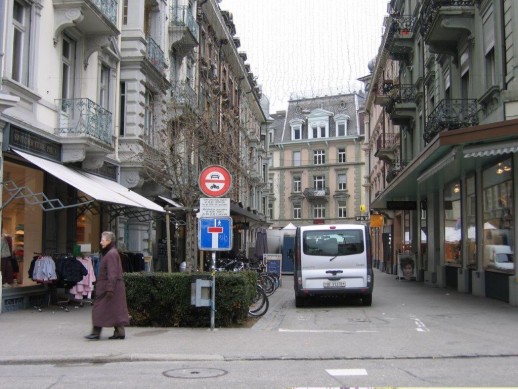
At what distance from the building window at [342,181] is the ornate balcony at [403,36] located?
140ft

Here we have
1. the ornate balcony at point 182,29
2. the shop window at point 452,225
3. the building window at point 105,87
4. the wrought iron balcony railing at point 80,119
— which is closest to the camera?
the wrought iron balcony railing at point 80,119

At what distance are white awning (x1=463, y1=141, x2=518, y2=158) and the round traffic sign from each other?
575cm

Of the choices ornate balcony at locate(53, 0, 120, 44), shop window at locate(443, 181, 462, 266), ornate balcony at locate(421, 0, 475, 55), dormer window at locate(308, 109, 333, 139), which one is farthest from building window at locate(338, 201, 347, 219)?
ornate balcony at locate(53, 0, 120, 44)

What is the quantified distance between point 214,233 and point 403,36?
21148 millimetres

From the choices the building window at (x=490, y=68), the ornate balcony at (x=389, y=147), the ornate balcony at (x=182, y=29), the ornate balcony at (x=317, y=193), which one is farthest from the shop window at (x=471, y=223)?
the ornate balcony at (x=317, y=193)

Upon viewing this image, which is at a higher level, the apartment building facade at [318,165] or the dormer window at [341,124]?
the dormer window at [341,124]

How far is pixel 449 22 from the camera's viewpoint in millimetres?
19125

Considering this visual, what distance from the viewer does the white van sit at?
15969mm

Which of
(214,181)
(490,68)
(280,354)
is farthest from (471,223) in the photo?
(280,354)

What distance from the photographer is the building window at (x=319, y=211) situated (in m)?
74.1

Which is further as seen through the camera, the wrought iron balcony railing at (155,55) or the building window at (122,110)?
the wrought iron balcony railing at (155,55)

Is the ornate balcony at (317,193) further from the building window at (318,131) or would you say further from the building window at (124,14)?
the building window at (124,14)

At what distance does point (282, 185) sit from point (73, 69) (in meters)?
60.4

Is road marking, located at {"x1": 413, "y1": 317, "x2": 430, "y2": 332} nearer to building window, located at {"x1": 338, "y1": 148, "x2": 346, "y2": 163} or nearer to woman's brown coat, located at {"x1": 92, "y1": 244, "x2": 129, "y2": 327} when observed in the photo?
woman's brown coat, located at {"x1": 92, "y1": 244, "x2": 129, "y2": 327}
